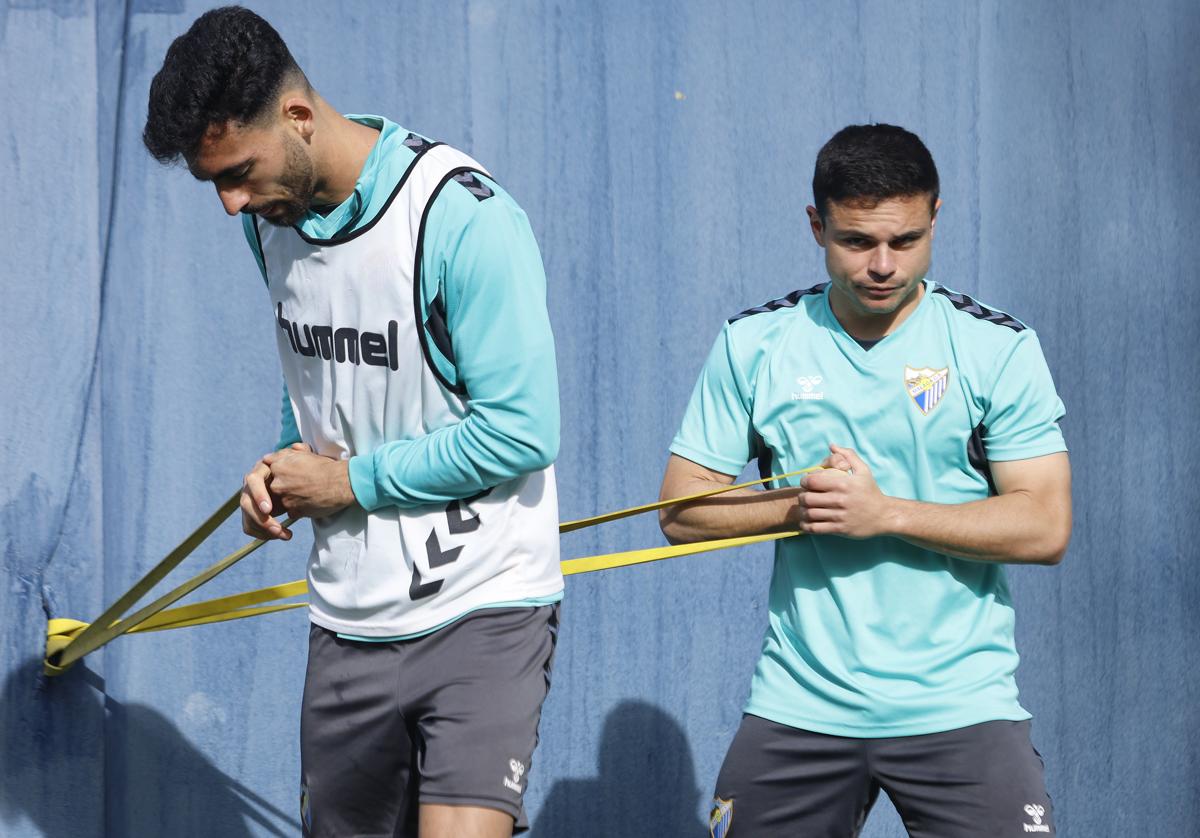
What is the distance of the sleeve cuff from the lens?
9.48ft

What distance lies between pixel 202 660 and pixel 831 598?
74.7 inches

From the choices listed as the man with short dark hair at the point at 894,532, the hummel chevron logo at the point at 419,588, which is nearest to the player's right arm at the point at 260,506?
the hummel chevron logo at the point at 419,588

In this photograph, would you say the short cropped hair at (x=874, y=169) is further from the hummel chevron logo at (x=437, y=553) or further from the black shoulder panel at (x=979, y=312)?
the hummel chevron logo at (x=437, y=553)

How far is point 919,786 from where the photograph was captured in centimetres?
308

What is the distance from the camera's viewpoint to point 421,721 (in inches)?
114

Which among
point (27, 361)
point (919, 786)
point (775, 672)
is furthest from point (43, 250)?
point (919, 786)

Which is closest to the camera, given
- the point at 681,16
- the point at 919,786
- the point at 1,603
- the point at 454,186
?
the point at 454,186

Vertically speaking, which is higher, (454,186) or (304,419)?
(454,186)

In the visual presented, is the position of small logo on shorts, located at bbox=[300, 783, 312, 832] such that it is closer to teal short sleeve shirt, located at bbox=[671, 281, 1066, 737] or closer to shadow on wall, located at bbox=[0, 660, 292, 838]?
teal short sleeve shirt, located at bbox=[671, 281, 1066, 737]

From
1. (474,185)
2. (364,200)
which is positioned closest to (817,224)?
(474,185)

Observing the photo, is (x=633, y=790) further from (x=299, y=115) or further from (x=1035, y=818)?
(x=299, y=115)

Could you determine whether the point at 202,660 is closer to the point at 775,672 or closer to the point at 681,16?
the point at 775,672

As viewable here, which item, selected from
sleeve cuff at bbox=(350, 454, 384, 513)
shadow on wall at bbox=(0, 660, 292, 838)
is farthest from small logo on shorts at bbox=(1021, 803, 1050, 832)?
shadow on wall at bbox=(0, 660, 292, 838)

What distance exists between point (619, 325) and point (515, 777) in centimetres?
184
